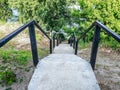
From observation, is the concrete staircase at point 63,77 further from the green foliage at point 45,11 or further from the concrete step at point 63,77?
the green foliage at point 45,11

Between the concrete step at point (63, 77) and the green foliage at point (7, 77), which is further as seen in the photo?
the green foliage at point (7, 77)

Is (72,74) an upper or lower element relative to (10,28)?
upper

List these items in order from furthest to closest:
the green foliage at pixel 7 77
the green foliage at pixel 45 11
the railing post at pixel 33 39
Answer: the green foliage at pixel 45 11 < the railing post at pixel 33 39 < the green foliage at pixel 7 77

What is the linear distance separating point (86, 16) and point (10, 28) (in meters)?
6.13

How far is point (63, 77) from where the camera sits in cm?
386

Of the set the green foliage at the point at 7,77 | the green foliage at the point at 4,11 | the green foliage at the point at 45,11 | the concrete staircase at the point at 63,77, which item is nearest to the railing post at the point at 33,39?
the concrete staircase at the point at 63,77

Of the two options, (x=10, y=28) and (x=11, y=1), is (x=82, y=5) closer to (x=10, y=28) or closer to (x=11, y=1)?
(x=10, y=28)

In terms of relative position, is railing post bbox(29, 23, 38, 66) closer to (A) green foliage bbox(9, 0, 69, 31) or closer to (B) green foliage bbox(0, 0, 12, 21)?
(A) green foliage bbox(9, 0, 69, 31)

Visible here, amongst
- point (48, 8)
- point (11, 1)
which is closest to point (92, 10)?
point (48, 8)

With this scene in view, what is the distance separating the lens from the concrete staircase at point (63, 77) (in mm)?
3502

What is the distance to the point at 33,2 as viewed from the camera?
19.7 metres

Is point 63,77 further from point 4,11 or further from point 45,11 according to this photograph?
point 4,11

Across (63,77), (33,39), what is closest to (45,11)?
(33,39)

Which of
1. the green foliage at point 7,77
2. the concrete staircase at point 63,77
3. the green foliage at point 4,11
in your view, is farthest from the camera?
the green foliage at point 4,11
